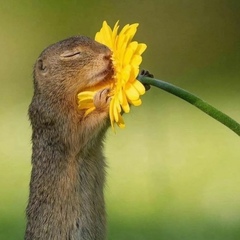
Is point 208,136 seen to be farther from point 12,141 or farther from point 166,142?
point 12,141

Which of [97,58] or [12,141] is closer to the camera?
[97,58]

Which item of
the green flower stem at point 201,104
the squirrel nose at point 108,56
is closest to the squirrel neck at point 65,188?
the squirrel nose at point 108,56

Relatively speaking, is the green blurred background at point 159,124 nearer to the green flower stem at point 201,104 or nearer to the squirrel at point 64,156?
the squirrel at point 64,156

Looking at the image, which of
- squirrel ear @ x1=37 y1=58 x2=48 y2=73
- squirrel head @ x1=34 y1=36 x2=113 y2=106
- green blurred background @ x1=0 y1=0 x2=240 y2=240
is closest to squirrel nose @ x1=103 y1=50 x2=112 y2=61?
squirrel head @ x1=34 y1=36 x2=113 y2=106

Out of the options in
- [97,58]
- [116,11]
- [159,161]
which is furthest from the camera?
[116,11]

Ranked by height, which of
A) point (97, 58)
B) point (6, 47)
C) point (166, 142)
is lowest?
point (97, 58)

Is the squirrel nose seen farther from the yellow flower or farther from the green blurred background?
the green blurred background

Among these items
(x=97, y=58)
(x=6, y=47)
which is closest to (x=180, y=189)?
(x=6, y=47)
